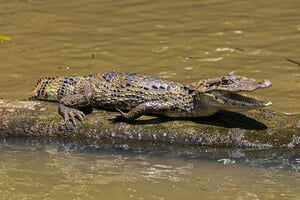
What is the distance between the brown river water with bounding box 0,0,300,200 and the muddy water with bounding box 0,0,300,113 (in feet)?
0.05

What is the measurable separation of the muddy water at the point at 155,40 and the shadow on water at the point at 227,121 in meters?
1.10

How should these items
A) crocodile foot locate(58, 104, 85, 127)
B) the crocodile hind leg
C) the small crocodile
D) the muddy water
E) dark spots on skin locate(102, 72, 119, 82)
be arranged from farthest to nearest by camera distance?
the muddy water < dark spots on skin locate(102, 72, 119, 82) < crocodile foot locate(58, 104, 85, 127) < the crocodile hind leg < the small crocodile

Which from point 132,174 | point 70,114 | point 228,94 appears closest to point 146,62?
point 70,114

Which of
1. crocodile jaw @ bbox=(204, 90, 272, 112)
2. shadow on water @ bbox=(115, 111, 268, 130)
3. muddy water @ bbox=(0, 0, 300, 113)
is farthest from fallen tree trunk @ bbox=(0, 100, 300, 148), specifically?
muddy water @ bbox=(0, 0, 300, 113)

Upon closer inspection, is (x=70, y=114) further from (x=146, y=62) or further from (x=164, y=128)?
(x=146, y=62)

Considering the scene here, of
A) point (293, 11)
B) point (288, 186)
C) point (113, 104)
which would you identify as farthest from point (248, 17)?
point (288, 186)

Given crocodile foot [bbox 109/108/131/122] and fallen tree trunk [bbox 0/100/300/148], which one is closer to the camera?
fallen tree trunk [bbox 0/100/300/148]

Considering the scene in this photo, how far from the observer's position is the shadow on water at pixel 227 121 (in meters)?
5.90

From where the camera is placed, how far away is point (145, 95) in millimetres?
6273

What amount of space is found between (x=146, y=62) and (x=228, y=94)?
10.1 ft

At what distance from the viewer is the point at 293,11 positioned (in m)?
10.5

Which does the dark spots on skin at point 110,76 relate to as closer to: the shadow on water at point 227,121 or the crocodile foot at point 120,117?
the crocodile foot at point 120,117

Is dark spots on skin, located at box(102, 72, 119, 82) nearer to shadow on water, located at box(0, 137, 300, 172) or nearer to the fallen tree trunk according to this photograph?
the fallen tree trunk

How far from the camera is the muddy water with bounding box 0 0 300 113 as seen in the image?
8320 millimetres
